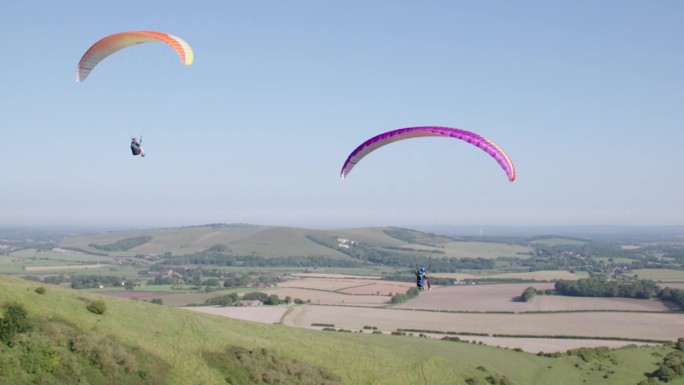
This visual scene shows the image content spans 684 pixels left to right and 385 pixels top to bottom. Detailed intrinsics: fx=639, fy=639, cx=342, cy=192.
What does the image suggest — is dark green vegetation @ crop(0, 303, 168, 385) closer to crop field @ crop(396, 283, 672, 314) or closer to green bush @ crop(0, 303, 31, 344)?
green bush @ crop(0, 303, 31, 344)

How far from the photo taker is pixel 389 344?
5919cm

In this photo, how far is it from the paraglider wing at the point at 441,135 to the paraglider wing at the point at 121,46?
40.0 feet

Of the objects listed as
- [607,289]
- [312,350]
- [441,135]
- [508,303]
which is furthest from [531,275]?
[441,135]

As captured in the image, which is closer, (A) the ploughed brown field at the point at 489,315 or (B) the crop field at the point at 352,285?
(A) the ploughed brown field at the point at 489,315

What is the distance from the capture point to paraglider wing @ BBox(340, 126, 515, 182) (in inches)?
1464

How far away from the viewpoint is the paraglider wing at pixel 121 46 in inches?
1362

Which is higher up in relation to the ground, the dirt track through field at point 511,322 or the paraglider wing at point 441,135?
the paraglider wing at point 441,135

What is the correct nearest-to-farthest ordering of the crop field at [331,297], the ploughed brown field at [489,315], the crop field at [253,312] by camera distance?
the ploughed brown field at [489,315] → the crop field at [253,312] → the crop field at [331,297]

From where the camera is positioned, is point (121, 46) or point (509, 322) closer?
point (121, 46)

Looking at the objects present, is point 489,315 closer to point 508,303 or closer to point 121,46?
point 508,303

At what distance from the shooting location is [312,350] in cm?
4972

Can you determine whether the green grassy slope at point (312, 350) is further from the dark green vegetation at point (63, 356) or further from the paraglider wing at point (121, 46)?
the paraglider wing at point (121, 46)

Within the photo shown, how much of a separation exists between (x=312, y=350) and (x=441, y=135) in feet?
69.2

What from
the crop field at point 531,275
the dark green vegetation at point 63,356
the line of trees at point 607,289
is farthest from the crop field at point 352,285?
the dark green vegetation at point 63,356
